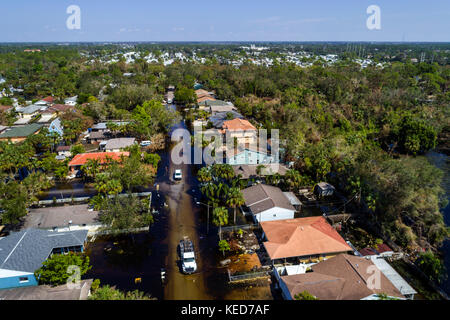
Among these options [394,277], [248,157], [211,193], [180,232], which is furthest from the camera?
[248,157]

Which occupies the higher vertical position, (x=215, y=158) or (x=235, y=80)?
(x=235, y=80)

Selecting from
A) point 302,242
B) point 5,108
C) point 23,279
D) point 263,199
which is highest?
point 5,108

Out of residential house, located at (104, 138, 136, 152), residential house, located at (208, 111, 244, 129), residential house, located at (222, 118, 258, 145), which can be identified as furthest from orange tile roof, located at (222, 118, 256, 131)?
residential house, located at (104, 138, 136, 152)

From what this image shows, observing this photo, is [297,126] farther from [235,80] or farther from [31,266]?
[235,80]

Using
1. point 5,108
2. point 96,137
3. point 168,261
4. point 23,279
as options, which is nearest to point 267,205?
point 168,261

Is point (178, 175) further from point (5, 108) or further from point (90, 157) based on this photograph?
point (5, 108)
